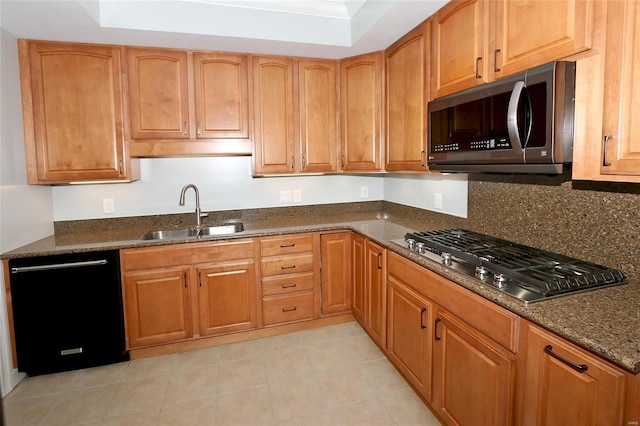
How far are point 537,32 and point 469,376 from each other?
145cm

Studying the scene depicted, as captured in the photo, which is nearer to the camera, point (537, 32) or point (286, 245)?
point (537, 32)

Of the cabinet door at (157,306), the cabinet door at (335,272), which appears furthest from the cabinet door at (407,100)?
the cabinet door at (157,306)

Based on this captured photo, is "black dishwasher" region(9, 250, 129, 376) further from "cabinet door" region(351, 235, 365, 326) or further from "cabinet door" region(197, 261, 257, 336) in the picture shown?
"cabinet door" region(351, 235, 365, 326)

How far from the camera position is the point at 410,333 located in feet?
6.88

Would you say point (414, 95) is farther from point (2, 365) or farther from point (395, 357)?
point (2, 365)

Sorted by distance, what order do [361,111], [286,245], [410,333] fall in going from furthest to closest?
[361,111] → [286,245] → [410,333]

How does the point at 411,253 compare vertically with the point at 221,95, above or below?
below

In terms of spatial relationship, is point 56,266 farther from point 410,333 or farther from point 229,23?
point 410,333

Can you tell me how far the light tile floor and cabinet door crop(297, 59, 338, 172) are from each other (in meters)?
1.50

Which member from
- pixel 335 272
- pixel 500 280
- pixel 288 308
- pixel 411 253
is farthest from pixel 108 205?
pixel 500 280

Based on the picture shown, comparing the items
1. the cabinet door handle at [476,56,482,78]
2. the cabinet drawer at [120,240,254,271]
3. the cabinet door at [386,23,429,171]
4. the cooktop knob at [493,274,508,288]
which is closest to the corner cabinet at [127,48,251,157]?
the cabinet drawer at [120,240,254,271]

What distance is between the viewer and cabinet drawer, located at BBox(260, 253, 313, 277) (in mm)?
2850

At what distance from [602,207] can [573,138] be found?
1.38 ft

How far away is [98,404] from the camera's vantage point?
7.09 feet
